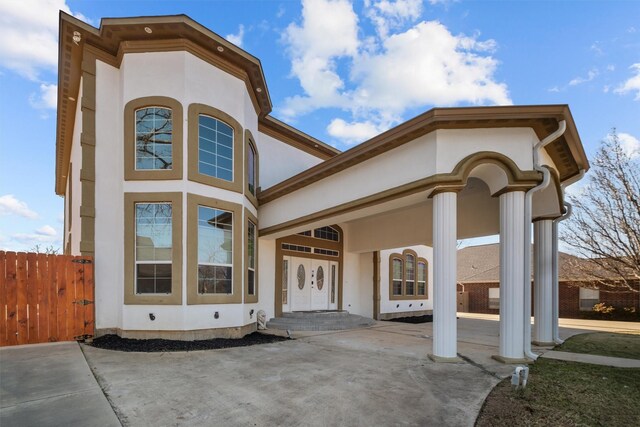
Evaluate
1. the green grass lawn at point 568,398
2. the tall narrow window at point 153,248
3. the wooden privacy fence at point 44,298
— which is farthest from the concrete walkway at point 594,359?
the wooden privacy fence at point 44,298

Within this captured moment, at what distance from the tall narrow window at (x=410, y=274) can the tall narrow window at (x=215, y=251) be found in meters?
11.2

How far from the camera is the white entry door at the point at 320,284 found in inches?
548

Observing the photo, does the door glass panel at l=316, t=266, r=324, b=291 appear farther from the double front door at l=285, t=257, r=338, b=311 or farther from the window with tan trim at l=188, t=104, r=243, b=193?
the window with tan trim at l=188, t=104, r=243, b=193

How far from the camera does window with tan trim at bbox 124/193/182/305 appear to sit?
8.55 meters

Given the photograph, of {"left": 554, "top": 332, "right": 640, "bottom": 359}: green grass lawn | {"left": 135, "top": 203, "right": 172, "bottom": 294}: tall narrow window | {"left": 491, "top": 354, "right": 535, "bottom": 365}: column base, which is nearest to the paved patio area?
{"left": 491, "top": 354, "right": 535, "bottom": 365}: column base

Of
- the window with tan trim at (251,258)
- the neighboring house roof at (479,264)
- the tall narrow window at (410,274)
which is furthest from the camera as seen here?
the neighboring house roof at (479,264)

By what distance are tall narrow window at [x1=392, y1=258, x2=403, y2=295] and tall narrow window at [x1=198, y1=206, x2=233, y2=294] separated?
394 inches

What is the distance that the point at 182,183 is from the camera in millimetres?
8852

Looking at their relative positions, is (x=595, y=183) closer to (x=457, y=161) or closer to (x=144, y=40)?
(x=457, y=161)

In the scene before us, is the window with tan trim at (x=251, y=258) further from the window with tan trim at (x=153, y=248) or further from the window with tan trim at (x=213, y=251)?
the window with tan trim at (x=153, y=248)

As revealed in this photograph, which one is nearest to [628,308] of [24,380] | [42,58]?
[24,380]

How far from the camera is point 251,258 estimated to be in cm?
1089

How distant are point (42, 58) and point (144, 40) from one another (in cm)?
493

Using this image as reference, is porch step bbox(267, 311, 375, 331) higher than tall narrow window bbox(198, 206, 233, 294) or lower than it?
lower
